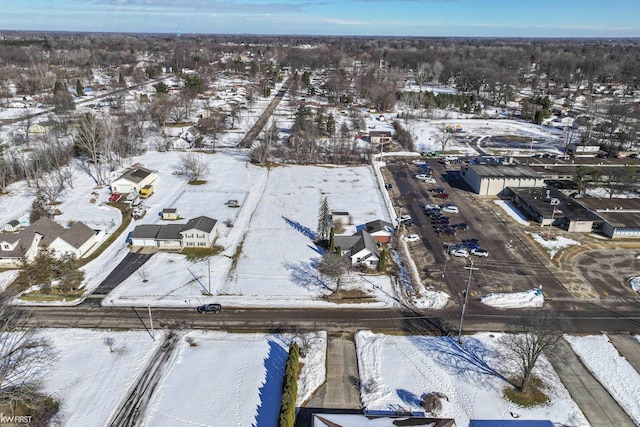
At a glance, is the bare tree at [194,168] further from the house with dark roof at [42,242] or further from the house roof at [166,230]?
the house with dark roof at [42,242]

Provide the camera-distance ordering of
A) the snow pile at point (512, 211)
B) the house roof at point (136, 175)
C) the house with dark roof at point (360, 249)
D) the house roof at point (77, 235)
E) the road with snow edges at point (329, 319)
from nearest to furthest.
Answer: the road with snow edges at point (329, 319), the house with dark roof at point (360, 249), the house roof at point (77, 235), the snow pile at point (512, 211), the house roof at point (136, 175)

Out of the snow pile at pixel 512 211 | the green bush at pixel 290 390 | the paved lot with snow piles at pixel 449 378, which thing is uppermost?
the snow pile at pixel 512 211

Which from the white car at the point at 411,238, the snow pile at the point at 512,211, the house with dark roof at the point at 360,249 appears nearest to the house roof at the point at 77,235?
the house with dark roof at the point at 360,249

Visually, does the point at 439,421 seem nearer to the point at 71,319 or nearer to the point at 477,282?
the point at 477,282

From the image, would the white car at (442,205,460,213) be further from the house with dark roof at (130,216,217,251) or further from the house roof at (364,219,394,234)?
the house with dark roof at (130,216,217,251)

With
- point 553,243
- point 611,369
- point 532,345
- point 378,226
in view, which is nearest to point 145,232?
point 378,226

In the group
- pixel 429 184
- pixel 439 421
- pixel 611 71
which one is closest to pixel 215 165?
pixel 429 184
